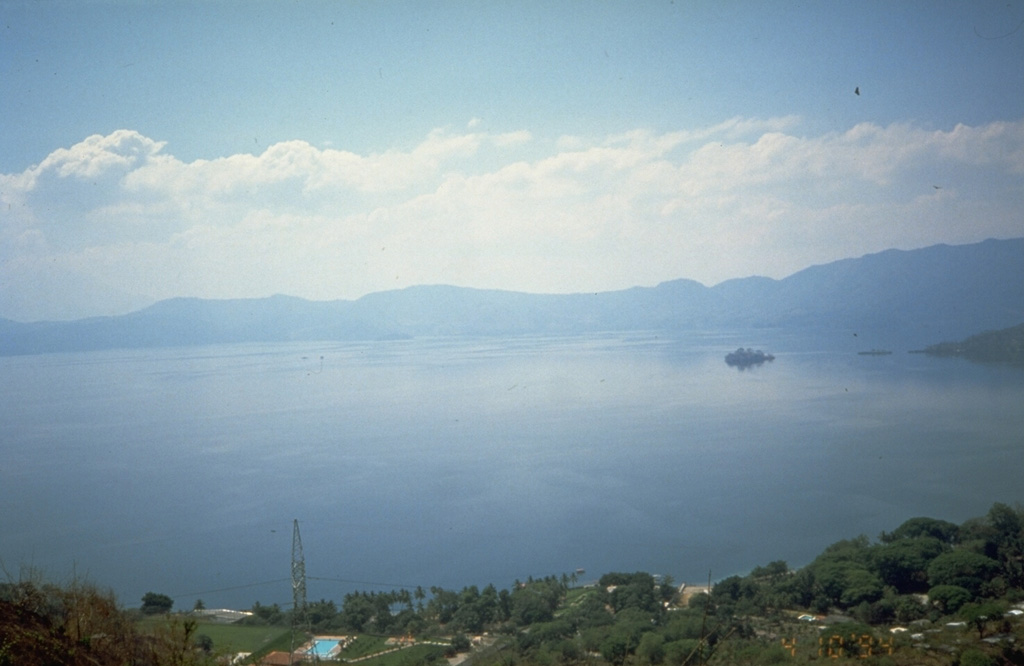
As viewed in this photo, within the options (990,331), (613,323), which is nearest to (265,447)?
(990,331)

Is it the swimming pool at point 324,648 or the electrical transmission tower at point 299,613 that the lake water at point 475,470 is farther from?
the swimming pool at point 324,648

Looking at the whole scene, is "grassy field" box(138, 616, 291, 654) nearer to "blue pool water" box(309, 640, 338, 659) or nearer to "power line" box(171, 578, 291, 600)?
"blue pool water" box(309, 640, 338, 659)

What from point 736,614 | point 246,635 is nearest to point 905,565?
point 736,614

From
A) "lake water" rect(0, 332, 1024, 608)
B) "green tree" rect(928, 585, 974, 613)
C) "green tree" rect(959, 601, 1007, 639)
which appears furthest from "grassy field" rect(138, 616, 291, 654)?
"green tree" rect(928, 585, 974, 613)

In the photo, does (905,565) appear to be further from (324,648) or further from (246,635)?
(246,635)

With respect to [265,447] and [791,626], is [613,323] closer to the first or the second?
[265,447]

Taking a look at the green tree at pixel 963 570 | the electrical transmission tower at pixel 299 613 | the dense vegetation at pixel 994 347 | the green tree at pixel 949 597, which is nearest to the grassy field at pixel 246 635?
the electrical transmission tower at pixel 299 613

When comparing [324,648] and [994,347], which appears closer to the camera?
[324,648]
